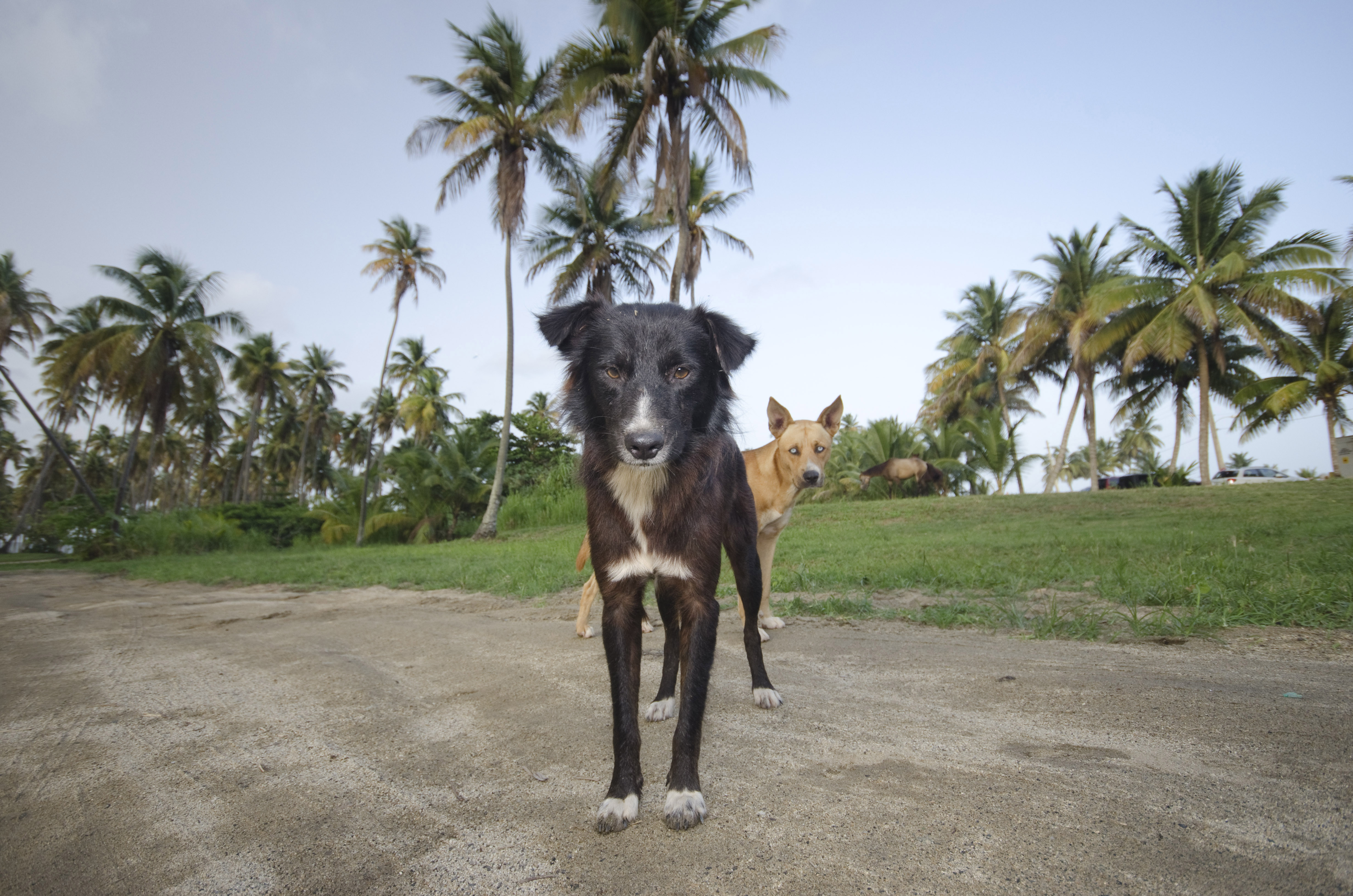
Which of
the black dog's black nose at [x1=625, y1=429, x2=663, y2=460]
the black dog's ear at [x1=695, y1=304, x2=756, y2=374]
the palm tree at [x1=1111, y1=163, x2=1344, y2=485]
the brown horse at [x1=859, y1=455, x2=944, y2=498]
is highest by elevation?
the palm tree at [x1=1111, y1=163, x2=1344, y2=485]

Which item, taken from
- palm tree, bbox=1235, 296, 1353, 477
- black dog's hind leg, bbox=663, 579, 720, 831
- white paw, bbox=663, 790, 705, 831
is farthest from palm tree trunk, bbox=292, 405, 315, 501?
palm tree, bbox=1235, 296, 1353, 477

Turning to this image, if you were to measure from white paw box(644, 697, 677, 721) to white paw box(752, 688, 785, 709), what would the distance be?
43cm

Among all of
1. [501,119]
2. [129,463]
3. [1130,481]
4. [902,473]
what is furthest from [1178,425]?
[129,463]

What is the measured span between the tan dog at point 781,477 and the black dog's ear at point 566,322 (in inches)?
102

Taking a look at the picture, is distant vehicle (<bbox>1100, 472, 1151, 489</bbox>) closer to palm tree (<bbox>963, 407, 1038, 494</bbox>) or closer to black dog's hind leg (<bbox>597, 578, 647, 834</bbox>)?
palm tree (<bbox>963, 407, 1038, 494</bbox>)

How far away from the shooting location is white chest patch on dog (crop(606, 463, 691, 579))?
7.97 ft

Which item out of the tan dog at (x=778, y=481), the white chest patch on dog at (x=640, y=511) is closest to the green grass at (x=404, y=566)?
the tan dog at (x=778, y=481)

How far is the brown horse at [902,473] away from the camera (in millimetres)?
26984

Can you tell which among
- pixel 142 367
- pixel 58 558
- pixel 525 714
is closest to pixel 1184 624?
pixel 525 714

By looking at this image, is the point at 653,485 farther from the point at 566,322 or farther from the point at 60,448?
the point at 60,448

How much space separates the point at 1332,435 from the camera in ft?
89.7

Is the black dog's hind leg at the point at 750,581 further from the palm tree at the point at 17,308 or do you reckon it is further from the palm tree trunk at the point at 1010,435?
the palm tree at the point at 17,308

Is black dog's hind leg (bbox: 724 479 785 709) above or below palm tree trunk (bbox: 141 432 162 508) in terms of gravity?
below

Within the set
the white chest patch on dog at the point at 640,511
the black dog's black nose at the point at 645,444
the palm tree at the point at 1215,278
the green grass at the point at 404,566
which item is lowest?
the green grass at the point at 404,566
